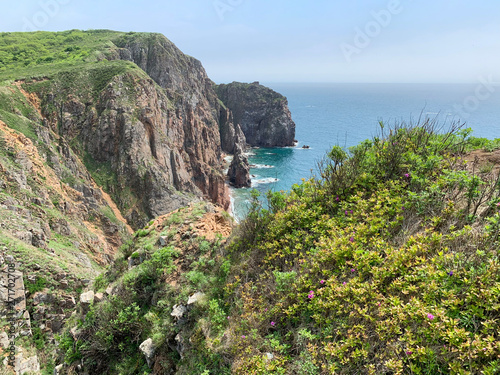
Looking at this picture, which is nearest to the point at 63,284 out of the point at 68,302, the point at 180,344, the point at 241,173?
the point at 68,302

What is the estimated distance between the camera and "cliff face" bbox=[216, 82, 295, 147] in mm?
118750

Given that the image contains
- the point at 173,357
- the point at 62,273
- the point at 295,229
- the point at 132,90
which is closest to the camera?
the point at 173,357

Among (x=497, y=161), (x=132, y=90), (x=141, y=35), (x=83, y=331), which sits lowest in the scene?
(x=83, y=331)

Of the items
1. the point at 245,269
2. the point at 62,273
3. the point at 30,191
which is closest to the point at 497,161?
the point at 245,269

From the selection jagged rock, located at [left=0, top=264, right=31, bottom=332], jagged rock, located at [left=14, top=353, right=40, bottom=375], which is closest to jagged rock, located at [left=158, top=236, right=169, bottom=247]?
jagged rock, located at [left=14, top=353, right=40, bottom=375]

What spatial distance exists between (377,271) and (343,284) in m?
0.70

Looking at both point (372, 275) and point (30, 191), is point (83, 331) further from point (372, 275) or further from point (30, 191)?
point (30, 191)

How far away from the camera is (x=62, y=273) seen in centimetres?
1557

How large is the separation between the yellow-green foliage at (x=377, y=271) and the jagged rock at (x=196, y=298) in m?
0.86

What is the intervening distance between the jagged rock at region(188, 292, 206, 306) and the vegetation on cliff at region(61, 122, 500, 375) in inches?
3.0

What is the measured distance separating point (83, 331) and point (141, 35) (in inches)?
4005

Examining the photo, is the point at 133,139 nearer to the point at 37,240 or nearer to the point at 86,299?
the point at 37,240

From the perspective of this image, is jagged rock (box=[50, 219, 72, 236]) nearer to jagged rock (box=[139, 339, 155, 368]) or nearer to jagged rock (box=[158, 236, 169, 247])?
jagged rock (box=[158, 236, 169, 247])

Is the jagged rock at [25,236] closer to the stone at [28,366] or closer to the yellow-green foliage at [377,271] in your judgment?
the stone at [28,366]
